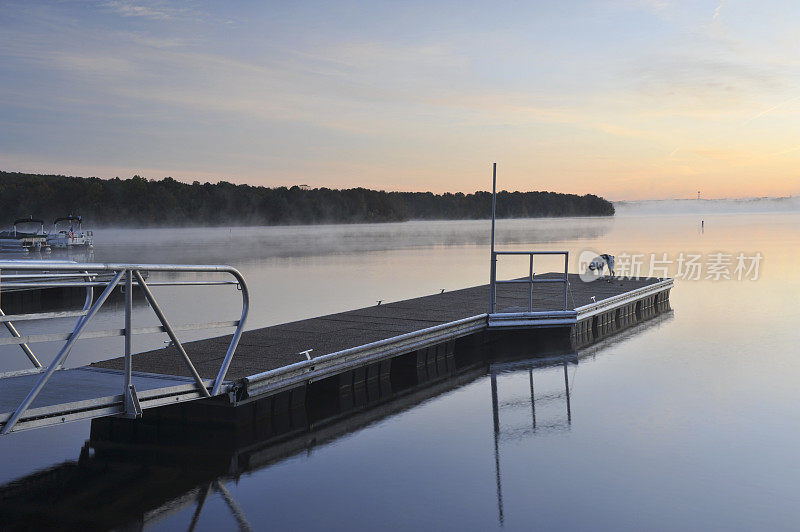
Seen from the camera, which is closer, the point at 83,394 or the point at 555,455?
the point at 83,394

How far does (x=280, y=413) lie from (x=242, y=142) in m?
54.5

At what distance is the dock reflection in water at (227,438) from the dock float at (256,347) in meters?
0.43

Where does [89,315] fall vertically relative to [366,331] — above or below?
above

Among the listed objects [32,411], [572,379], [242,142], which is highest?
[242,142]

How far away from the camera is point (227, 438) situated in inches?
324

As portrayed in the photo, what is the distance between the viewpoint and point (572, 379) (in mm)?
12109

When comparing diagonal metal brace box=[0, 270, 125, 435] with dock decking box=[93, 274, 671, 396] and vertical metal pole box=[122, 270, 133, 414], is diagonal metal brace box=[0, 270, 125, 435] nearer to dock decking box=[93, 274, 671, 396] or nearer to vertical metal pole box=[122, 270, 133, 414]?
vertical metal pole box=[122, 270, 133, 414]

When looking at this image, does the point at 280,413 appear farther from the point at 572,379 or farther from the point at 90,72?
the point at 90,72

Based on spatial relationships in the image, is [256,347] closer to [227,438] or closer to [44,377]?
[227,438]

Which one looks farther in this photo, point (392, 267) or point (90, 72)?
point (90, 72)

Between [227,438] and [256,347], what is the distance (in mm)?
1811

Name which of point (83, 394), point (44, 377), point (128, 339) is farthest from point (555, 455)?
point (44, 377)

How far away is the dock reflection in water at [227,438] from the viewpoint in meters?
6.45

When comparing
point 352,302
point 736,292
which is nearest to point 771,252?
point 736,292
